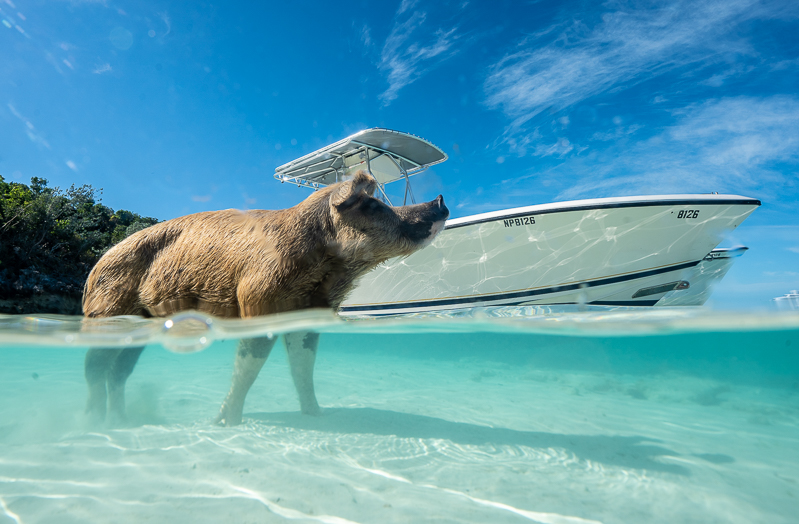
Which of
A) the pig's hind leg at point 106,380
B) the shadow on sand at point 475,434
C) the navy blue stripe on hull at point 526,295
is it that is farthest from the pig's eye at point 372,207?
the navy blue stripe on hull at point 526,295

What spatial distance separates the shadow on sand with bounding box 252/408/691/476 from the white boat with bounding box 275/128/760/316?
178 inches

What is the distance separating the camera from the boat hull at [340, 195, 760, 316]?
6508 millimetres

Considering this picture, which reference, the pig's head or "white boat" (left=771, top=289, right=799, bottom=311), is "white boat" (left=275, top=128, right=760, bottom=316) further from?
the pig's head

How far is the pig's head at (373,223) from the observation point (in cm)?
260

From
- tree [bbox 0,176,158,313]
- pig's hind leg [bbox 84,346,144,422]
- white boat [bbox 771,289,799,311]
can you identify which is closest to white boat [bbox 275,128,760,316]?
white boat [bbox 771,289,799,311]

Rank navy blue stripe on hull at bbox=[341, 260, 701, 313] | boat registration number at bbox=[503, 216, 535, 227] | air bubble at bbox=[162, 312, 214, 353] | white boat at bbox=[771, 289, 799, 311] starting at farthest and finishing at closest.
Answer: navy blue stripe on hull at bbox=[341, 260, 701, 313] → boat registration number at bbox=[503, 216, 535, 227] → white boat at bbox=[771, 289, 799, 311] → air bubble at bbox=[162, 312, 214, 353]

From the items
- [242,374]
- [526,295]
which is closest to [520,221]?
[526,295]

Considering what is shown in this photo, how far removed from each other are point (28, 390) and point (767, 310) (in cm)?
869

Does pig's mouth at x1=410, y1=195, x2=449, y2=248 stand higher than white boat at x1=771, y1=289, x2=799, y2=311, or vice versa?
pig's mouth at x1=410, y1=195, x2=449, y2=248

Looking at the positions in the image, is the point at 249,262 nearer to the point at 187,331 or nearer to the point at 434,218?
the point at 187,331

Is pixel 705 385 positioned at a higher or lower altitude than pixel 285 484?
lower

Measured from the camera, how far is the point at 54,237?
1933cm

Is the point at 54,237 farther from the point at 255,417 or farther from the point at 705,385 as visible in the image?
the point at 705,385

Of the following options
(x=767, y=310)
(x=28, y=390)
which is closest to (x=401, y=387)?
(x=28, y=390)
